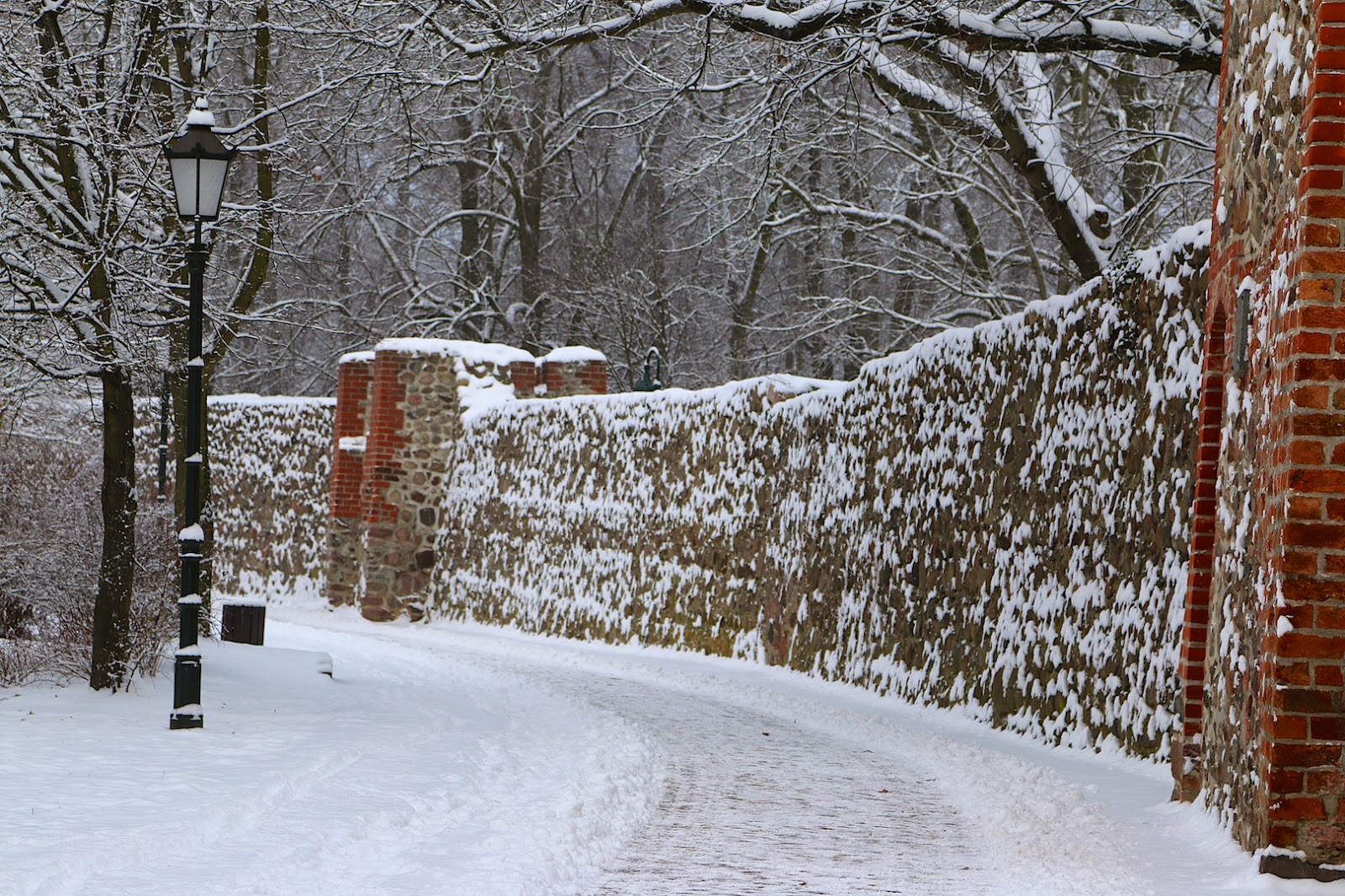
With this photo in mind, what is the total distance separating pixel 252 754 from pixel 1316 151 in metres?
5.58

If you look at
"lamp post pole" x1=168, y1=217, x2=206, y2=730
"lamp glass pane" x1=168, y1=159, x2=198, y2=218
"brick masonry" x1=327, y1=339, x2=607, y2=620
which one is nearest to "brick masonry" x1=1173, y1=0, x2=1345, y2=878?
"lamp post pole" x1=168, y1=217, x2=206, y2=730

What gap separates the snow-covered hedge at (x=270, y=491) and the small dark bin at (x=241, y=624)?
919 centimetres

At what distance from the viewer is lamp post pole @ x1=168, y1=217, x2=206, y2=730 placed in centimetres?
879

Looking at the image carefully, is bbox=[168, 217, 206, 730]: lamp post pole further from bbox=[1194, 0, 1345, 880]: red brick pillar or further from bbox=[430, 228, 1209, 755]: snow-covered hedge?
bbox=[1194, 0, 1345, 880]: red brick pillar

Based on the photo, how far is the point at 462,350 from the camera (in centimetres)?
2153

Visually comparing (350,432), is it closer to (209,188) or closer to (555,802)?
(209,188)

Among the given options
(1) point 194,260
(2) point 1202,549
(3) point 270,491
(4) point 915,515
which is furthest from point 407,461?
(2) point 1202,549

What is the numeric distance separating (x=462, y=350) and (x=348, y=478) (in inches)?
108

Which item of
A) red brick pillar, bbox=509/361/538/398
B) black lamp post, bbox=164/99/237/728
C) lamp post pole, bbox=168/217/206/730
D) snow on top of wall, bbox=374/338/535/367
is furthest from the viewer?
red brick pillar, bbox=509/361/538/398

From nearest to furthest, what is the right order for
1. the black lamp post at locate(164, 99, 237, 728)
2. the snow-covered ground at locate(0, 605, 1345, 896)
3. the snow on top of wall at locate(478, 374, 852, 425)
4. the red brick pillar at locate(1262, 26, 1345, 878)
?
the red brick pillar at locate(1262, 26, 1345, 878), the snow-covered ground at locate(0, 605, 1345, 896), the black lamp post at locate(164, 99, 237, 728), the snow on top of wall at locate(478, 374, 852, 425)

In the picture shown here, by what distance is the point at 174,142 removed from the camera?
9.19 metres

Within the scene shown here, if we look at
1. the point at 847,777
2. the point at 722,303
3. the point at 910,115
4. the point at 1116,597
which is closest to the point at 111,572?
the point at 847,777

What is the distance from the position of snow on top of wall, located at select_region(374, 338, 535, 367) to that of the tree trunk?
1109cm

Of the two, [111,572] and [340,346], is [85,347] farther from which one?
[340,346]
